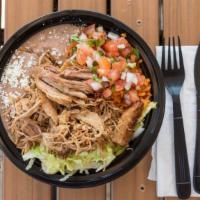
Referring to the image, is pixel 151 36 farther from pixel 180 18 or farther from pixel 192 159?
pixel 192 159

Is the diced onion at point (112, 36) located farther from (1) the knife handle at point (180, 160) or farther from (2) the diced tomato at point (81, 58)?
(1) the knife handle at point (180, 160)

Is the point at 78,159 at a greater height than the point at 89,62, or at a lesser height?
lesser

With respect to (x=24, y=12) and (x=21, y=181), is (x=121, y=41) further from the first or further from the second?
(x=21, y=181)

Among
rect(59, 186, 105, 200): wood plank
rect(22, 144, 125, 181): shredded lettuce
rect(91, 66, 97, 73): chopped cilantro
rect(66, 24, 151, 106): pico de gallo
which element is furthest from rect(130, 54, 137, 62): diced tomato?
rect(59, 186, 105, 200): wood plank

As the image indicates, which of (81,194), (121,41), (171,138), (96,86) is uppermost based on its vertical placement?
(121,41)

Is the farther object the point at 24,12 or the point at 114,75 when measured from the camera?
the point at 24,12

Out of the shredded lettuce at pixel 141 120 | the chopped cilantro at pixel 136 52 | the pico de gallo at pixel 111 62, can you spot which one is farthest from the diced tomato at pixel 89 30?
the shredded lettuce at pixel 141 120

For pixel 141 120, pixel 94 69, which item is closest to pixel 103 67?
pixel 94 69
